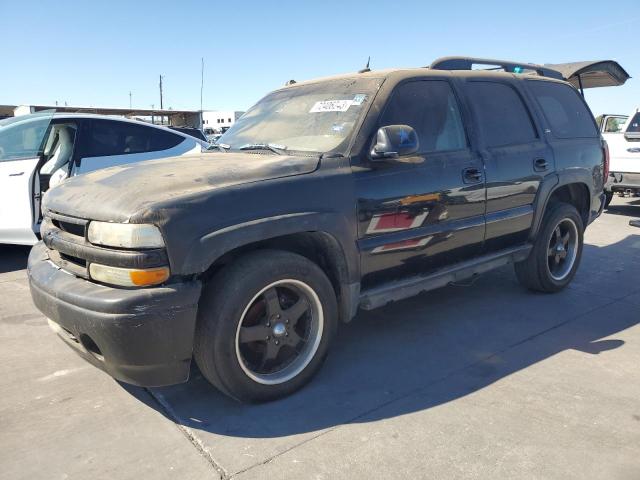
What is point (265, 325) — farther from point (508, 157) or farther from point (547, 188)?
point (547, 188)

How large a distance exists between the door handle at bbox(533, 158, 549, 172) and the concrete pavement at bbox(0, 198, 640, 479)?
48.4 inches

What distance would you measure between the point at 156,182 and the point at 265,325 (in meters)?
0.98

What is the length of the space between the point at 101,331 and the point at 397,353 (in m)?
1.98

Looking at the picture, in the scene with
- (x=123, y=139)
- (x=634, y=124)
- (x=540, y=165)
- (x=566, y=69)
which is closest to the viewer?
(x=540, y=165)

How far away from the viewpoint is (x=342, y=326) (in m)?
4.12

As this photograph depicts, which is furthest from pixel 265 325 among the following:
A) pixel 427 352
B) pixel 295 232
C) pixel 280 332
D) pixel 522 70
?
pixel 522 70

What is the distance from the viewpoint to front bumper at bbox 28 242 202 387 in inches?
94.3

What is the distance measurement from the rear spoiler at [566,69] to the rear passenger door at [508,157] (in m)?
0.24

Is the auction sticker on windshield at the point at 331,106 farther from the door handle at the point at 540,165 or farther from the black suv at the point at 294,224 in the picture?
the door handle at the point at 540,165

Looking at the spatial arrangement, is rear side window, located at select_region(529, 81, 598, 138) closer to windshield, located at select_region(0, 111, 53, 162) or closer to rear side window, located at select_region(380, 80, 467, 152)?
rear side window, located at select_region(380, 80, 467, 152)

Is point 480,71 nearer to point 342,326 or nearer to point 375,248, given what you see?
point 375,248

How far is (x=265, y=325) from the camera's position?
9.52 feet

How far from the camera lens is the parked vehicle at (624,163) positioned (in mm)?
8906

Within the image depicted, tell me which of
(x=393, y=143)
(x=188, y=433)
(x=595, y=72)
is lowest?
(x=188, y=433)
